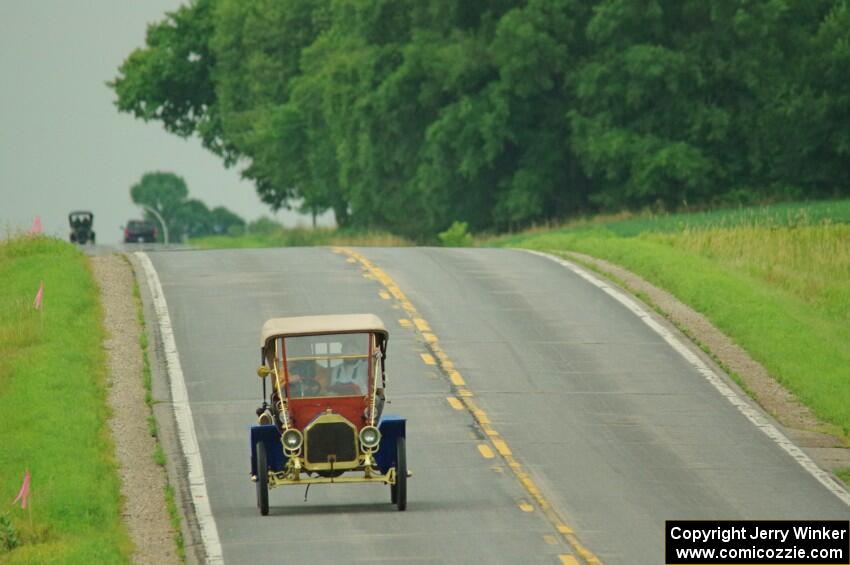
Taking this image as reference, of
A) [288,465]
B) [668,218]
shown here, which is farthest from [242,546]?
[668,218]

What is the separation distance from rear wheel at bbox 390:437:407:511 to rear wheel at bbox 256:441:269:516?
1.32 m

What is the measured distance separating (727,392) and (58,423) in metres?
9.55

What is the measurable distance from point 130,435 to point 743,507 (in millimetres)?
7848

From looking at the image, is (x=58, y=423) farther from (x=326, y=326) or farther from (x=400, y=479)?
(x=400, y=479)

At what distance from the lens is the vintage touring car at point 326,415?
17641mm

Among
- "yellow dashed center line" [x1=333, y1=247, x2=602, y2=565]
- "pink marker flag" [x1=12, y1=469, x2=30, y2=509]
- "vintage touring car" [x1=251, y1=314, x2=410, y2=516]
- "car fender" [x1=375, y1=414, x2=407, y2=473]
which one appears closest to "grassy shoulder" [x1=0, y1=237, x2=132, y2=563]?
"pink marker flag" [x1=12, y1=469, x2=30, y2=509]

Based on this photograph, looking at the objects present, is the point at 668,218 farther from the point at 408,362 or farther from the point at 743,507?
the point at 743,507

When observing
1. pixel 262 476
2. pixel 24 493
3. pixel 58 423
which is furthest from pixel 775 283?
pixel 24 493

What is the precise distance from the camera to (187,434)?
72.9ft

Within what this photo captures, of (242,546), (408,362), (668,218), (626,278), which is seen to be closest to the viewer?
(242,546)

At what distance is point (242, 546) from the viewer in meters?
16.9

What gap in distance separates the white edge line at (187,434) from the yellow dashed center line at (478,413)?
3347 mm

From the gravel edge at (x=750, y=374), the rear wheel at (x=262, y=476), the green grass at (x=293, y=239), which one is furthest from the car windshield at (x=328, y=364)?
the green grass at (x=293, y=239)

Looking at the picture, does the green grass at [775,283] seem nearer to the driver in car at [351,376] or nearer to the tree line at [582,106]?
the driver in car at [351,376]
